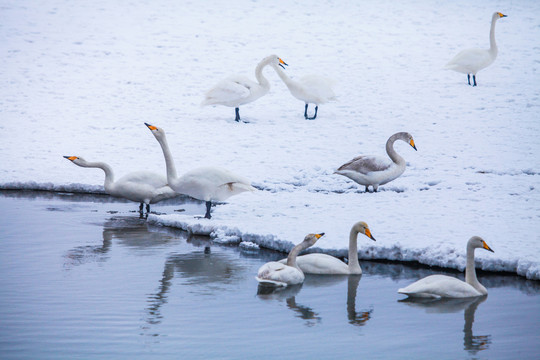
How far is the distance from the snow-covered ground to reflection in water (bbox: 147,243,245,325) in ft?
2.59

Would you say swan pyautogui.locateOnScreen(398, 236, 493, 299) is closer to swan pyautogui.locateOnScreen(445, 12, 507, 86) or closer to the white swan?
the white swan

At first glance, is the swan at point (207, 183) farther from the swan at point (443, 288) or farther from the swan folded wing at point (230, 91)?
the swan folded wing at point (230, 91)

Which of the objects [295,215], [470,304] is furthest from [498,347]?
[295,215]

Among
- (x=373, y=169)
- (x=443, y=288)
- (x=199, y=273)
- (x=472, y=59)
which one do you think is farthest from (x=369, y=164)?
(x=472, y=59)

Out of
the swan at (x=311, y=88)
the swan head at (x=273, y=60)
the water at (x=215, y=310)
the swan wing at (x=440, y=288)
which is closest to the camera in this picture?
the water at (x=215, y=310)

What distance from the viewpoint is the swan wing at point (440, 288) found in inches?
290

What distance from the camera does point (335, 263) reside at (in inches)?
330

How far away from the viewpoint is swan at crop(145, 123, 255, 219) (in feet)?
34.6

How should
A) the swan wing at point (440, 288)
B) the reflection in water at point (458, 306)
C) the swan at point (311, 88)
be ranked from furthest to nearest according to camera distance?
the swan at point (311, 88), the swan wing at point (440, 288), the reflection in water at point (458, 306)

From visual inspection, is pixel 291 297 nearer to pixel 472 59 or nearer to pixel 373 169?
pixel 373 169

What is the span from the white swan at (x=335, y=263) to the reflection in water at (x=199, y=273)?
2.05ft

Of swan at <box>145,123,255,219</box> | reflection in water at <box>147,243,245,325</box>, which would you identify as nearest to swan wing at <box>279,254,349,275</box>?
reflection in water at <box>147,243,245,325</box>

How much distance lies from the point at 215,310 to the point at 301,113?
11256 millimetres

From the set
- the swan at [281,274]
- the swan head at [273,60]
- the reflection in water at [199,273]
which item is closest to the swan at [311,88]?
the swan head at [273,60]
